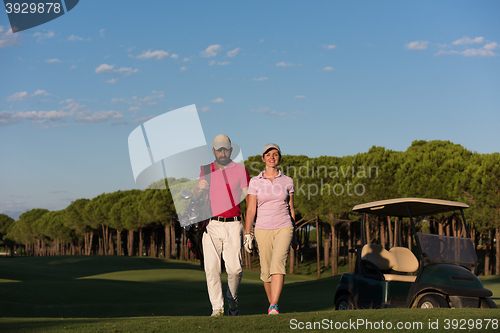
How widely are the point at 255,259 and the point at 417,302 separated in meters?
59.2

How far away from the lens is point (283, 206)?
23.9ft

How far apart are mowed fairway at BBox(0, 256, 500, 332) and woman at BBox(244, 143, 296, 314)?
0.61 meters

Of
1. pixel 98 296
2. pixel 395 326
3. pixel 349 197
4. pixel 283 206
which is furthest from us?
pixel 349 197

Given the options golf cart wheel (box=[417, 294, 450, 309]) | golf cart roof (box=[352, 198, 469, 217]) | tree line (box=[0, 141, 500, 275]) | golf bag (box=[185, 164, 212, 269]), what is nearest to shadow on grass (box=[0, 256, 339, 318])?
tree line (box=[0, 141, 500, 275])

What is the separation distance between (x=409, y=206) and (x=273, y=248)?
147 inches

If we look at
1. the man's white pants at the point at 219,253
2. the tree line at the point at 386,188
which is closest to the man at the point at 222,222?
the man's white pants at the point at 219,253

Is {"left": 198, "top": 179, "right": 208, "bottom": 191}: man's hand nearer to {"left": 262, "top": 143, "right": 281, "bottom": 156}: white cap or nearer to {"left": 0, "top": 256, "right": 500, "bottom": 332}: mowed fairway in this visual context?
{"left": 262, "top": 143, "right": 281, "bottom": 156}: white cap

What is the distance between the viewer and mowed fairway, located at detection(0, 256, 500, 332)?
6.07 m

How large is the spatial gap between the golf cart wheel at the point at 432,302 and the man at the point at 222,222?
302 centimetres

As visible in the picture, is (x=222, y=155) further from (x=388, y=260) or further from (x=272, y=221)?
(x=388, y=260)

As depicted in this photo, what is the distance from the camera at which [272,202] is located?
7277 mm

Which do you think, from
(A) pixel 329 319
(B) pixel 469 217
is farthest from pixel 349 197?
(A) pixel 329 319

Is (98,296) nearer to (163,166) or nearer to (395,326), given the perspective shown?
(163,166)

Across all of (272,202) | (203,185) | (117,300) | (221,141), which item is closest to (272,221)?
(272,202)
